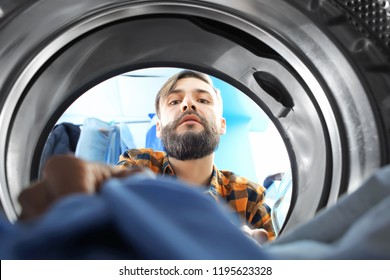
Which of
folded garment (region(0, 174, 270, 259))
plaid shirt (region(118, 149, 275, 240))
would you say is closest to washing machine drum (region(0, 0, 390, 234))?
plaid shirt (region(118, 149, 275, 240))

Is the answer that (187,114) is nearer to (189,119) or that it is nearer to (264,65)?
(189,119)

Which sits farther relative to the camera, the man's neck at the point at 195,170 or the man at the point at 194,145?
the man's neck at the point at 195,170

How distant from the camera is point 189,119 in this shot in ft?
4.80

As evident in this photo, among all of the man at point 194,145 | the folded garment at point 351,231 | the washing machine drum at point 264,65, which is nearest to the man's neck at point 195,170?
the man at point 194,145

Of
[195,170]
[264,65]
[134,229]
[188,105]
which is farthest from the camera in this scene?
[195,170]

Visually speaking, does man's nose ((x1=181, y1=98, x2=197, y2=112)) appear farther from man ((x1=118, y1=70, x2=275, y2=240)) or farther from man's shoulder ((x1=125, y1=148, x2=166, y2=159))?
man's shoulder ((x1=125, y1=148, x2=166, y2=159))

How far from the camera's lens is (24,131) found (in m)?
0.89

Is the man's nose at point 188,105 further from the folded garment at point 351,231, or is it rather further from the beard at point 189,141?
the folded garment at point 351,231

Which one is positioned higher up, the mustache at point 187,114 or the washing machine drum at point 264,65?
the mustache at point 187,114

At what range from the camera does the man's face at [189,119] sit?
1.45 meters

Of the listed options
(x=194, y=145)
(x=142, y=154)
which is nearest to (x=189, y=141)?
(x=194, y=145)

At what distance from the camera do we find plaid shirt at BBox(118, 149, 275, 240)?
1.37 metres

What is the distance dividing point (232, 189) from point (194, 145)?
16 centimetres

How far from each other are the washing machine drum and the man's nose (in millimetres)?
366
